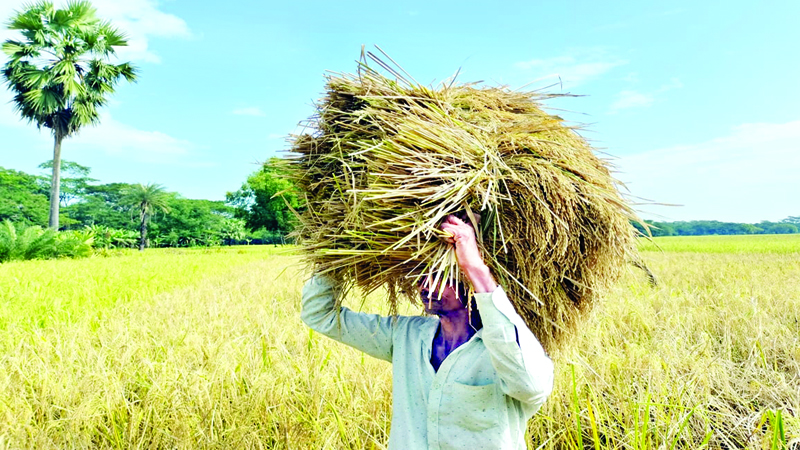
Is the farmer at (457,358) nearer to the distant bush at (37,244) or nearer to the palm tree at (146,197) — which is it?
the distant bush at (37,244)

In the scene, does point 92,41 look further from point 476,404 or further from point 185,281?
point 476,404

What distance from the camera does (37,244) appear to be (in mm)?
14609

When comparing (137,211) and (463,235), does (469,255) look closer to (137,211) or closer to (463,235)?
(463,235)

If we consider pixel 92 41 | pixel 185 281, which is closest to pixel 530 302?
pixel 185 281

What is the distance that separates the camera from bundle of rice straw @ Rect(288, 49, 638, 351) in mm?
1334

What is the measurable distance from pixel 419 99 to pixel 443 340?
0.85 metres

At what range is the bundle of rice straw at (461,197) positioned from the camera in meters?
1.33

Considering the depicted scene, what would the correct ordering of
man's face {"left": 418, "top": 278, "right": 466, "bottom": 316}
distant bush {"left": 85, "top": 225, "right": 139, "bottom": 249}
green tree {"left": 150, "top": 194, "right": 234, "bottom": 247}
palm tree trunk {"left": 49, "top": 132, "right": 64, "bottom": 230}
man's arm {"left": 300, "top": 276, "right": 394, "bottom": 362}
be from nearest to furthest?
man's face {"left": 418, "top": 278, "right": 466, "bottom": 316}
man's arm {"left": 300, "top": 276, "right": 394, "bottom": 362}
palm tree trunk {"left": 49, "top": 132, "right": 64, "bottom": 230}
distant bush {"left": 85, "top": 225, "right": 139, "bottom": 249}
green tree {"left": 150, "top": 194, "right": 234, "bottom": 247}

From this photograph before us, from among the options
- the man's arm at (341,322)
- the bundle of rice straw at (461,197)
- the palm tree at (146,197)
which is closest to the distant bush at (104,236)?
the palm tree at (146,197)

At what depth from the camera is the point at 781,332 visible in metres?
3.80

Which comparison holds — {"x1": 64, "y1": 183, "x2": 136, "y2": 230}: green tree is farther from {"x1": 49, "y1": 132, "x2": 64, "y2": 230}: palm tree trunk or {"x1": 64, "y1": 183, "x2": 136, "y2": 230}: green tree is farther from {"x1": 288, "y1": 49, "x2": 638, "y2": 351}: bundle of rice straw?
{"x1": 288, "y1": 49, "x2": 638, "y2": 351}: bundle of rice straw

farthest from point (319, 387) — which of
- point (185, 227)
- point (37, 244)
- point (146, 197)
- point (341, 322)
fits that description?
point (185, 227)

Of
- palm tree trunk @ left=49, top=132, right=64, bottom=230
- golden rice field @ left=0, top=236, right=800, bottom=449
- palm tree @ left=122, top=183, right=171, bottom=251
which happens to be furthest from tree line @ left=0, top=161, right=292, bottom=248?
golden rice field @ left=0, top=236, right=800, bottom=449

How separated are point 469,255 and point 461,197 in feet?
0.57
